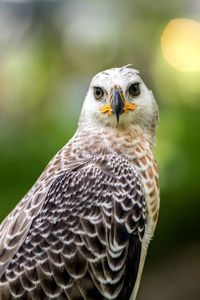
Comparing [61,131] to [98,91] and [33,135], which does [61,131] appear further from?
[98,91]

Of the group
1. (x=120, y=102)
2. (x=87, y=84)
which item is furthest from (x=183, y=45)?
(x=120, y=102)

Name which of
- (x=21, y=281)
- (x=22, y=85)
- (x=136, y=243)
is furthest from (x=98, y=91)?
(x=22, y=85)

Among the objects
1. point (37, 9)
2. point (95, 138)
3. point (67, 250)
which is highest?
point (37, 9)

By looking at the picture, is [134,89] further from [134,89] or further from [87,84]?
[87,84]

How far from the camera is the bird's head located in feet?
12.8

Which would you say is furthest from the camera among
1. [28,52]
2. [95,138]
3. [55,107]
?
[28,52]

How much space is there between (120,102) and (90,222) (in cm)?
95

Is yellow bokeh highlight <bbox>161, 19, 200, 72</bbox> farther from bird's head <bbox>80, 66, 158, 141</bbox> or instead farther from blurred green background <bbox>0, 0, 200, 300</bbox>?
bird's head <bbox>80, 66, 158, 141</bbox>

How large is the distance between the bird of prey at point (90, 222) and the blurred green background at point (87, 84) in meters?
4.15

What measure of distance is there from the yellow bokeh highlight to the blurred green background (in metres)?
0.02

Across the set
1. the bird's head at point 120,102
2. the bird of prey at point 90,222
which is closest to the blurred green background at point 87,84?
the bird's head at point 120,102

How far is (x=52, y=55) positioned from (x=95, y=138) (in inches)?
303

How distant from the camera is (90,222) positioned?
3475 mm

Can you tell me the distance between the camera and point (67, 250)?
341 centimetres
